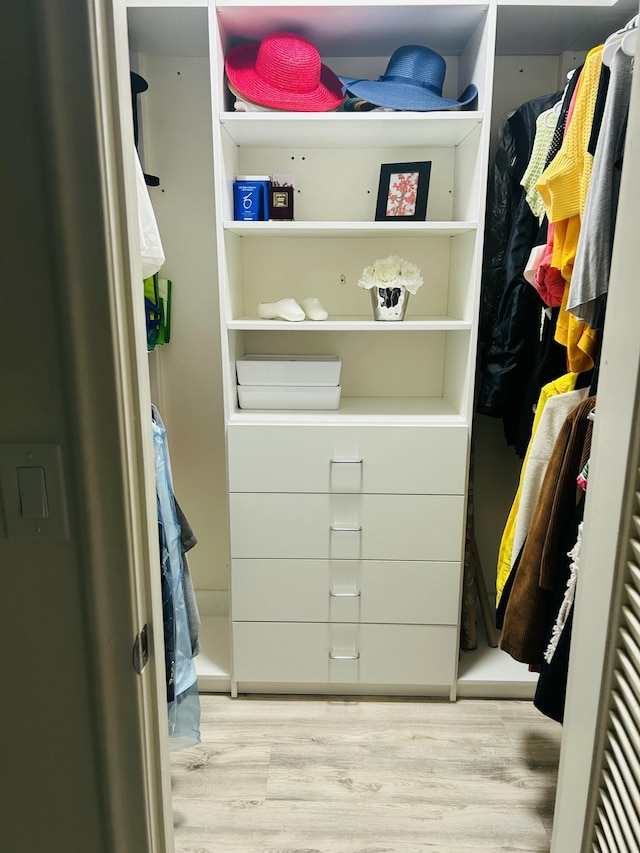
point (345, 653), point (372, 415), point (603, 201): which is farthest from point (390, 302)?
point (345, 653)

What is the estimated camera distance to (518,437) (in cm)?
200

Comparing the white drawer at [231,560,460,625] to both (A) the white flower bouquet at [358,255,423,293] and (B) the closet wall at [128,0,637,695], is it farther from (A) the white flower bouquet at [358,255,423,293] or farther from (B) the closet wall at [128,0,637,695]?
(A) the white flower bouquet at [358,255,423,293]

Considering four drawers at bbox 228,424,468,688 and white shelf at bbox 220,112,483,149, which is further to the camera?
four drawers at bbox 228,424,468,688

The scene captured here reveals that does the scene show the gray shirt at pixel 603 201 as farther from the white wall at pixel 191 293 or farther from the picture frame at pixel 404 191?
the white wall at pixel 191 293

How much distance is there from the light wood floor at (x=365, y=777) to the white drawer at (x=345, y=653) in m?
0.11

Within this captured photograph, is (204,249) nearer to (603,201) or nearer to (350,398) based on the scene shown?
(350,398)

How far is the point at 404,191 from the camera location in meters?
2.05

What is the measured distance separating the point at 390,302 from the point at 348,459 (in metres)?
0.52

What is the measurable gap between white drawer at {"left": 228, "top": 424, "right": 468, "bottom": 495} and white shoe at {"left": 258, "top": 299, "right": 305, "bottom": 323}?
1.18 ft

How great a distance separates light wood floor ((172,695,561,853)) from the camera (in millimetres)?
1629

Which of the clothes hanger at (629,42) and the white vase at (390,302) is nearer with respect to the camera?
the clothes hanger at (629,42)

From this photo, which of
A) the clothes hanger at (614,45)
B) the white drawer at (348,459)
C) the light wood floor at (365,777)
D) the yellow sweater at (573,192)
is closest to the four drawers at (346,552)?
the white drawer at (348,459)

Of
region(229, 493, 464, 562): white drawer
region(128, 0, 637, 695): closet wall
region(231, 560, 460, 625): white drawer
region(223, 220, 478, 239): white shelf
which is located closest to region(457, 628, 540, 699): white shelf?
region(128, 0, 637, 695): closet wall

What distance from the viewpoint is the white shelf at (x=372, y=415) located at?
1991mm
